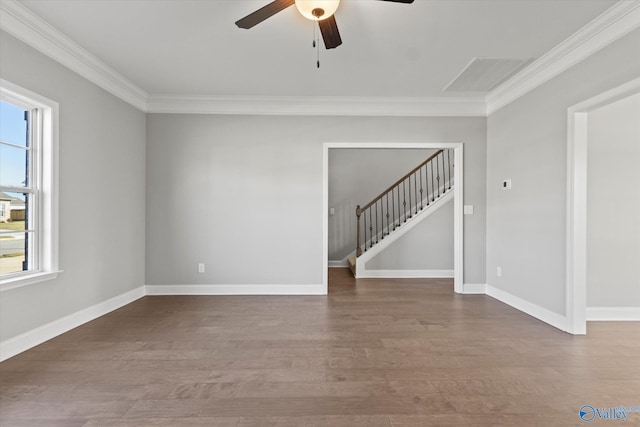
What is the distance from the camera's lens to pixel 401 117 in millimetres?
4863

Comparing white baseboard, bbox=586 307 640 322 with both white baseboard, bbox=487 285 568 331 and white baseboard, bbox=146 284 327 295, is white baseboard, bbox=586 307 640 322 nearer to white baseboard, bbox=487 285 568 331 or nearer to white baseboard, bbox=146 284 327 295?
white baseboard, bbox=487 285 568 331

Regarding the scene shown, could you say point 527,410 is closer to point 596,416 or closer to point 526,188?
point 596,416

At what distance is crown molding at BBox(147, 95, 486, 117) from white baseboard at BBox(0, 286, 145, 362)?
2.71 meters

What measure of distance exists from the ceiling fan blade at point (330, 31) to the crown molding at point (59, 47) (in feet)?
7.99

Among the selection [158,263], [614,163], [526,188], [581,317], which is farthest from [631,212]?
[158,263]

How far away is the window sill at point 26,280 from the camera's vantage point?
8.55 ft

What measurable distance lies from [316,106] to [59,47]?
9.69 ft

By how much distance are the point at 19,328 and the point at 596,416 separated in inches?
169

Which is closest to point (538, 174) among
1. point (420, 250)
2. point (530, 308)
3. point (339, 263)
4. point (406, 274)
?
point (530, 308)

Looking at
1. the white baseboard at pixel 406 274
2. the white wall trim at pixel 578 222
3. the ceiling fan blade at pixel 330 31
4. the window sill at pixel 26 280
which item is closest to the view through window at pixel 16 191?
the window sill at pixel 26 280

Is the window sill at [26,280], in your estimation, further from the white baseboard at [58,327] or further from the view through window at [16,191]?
the white baseboard at [58,327]

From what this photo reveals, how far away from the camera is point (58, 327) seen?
3.16 m

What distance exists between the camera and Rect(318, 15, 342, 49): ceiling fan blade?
7.86ft

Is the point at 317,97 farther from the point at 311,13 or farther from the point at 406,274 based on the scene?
the point at 406,274
